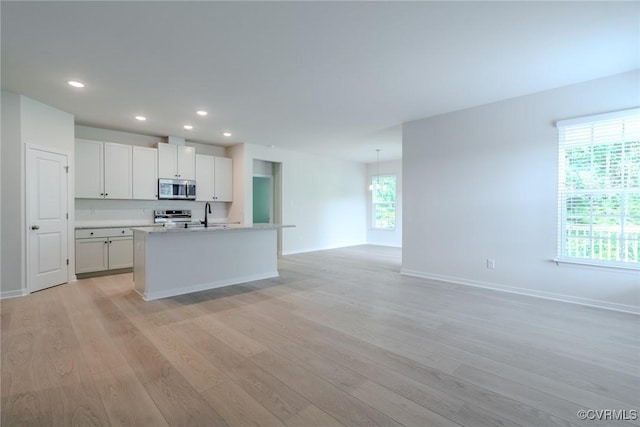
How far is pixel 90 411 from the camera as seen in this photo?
1705 millimetres

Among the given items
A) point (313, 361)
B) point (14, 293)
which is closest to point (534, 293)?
point (313, 361)

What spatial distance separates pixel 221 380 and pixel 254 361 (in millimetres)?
300

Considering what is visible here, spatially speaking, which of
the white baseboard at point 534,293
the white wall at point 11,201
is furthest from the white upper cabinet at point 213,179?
the white baseboard at point 534,293

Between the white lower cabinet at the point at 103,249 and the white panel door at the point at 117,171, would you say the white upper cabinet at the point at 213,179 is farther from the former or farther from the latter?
the white lower cabinet at the point at 103,249

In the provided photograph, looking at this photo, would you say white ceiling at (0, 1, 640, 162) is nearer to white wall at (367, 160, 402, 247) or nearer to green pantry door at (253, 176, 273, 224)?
green pantry door at (253, 176, 273, 224)

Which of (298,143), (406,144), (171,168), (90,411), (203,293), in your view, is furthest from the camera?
(298,143)

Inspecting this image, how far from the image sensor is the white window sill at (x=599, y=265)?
330cm

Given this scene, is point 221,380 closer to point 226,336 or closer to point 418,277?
point 226,336

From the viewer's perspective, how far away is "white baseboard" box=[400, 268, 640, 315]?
11.1 ft

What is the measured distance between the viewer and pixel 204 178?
6539mm

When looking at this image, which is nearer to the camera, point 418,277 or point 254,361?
point 254,361

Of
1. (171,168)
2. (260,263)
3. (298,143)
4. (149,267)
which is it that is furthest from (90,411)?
(298,143)

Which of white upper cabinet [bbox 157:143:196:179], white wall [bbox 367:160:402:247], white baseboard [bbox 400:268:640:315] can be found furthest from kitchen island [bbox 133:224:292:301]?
white wall [bbox 367:160:402:247]

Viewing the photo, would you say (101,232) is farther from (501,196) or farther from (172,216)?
(501,196)
